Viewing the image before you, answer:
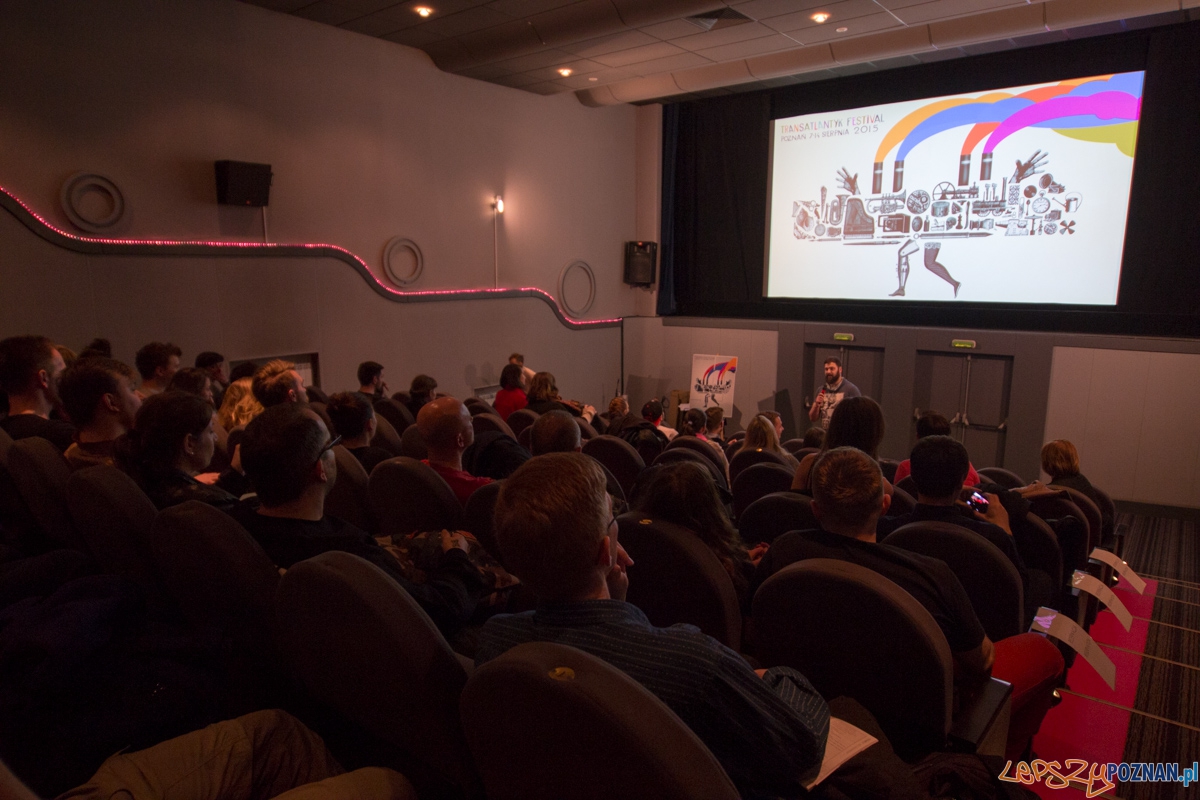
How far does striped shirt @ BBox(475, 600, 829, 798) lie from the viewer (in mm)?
1056

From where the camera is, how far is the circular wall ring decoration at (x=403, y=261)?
6.86 m

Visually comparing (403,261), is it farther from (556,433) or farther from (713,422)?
(556,433)

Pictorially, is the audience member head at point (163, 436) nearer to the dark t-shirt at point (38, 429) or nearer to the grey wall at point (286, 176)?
the dark t-shirt at point (38, 429)

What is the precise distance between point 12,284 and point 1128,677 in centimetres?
679

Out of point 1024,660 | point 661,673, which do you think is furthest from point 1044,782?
point 661,673

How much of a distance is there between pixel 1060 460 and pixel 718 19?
4.49m

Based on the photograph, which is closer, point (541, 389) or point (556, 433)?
point (556, 433)

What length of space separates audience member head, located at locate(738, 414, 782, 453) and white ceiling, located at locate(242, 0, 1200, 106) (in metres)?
3.51

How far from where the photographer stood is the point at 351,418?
9.81 ft

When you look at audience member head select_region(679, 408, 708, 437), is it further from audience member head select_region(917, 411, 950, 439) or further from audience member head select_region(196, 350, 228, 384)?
audience member head select_region(196, 350, 228, 384)

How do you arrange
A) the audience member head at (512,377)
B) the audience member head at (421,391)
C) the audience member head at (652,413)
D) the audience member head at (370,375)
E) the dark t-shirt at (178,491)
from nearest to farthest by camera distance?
the dark t-shirt at (178,491), the audience member head at (652,413), the audience member head at (421,391), the audience member head at (370,375), the audience member head at (512,377)

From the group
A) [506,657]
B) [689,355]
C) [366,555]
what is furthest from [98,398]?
[689,355]

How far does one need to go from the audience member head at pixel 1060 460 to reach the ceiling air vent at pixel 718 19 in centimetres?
418

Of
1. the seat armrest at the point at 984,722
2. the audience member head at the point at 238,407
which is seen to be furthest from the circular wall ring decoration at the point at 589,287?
the seat armrest at the point at 984,722
